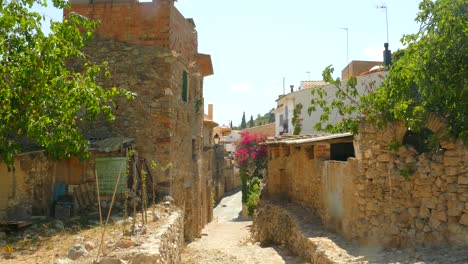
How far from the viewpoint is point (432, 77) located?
25.5 feet

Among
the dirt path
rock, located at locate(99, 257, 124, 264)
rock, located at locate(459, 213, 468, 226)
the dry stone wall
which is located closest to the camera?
rock, located at locate(99, 257, 124, 264)

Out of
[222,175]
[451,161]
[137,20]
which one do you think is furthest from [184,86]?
[222,175]

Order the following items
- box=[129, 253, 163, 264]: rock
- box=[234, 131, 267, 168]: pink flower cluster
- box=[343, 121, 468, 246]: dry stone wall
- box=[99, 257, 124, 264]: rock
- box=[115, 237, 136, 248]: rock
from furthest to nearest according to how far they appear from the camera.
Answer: box=[234, 131, 267, 168]: pink flower cluster → box=[115, 237, 136, 248]: rock → box=[343, 121, 468, 246]: dry stone wall → box=[129, 253, 163, 264]: rock → box=[99, 257, 124, 264]: rock

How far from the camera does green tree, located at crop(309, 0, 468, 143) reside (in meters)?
7.45

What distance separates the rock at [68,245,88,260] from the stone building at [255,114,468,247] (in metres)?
5.32

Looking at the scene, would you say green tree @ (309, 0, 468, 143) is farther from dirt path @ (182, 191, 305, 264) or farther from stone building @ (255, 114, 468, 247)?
dirt path @ (182, 191, 305, 264)

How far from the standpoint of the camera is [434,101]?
7.81 meters

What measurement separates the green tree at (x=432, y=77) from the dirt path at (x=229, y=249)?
4.72m

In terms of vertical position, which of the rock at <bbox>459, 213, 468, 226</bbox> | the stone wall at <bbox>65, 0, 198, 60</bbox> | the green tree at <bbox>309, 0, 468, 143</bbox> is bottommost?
the rock at <bbox>459, 213, 468, 226</bbox>

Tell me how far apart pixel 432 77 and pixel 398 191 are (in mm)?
2164

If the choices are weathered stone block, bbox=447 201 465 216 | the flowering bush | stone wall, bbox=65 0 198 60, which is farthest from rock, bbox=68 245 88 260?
the flowering bush

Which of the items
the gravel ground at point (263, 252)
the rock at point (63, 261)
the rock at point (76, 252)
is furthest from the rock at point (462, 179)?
the rock at point (63, 261)

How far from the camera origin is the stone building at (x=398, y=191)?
7207 mm

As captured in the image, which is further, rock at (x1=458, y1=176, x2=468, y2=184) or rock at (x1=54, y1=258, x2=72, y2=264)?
rock at (x1=458, y1=176, x2=468, y2=184)
